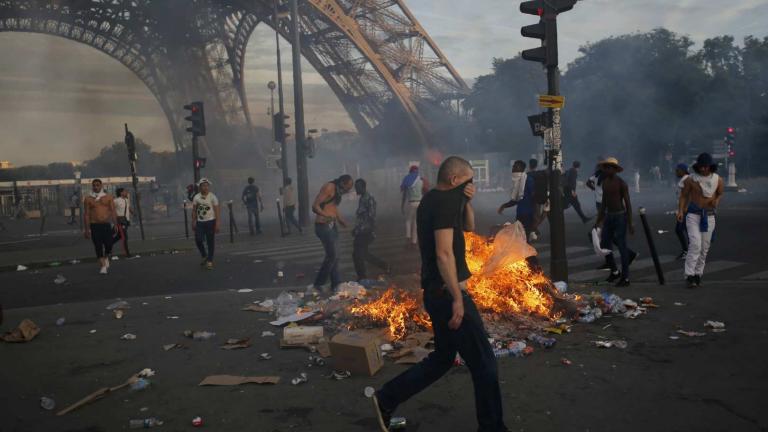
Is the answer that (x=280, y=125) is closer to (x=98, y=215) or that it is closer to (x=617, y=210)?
(x=98, y=215)

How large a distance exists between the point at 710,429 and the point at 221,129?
45.5m

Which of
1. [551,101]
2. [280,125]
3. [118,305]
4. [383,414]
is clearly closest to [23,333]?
[118,305]

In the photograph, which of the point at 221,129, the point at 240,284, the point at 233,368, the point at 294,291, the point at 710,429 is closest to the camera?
the point at 710,429

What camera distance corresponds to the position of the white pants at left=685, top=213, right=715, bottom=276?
7.37m

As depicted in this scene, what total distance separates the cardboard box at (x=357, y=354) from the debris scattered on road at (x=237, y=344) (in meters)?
1.31

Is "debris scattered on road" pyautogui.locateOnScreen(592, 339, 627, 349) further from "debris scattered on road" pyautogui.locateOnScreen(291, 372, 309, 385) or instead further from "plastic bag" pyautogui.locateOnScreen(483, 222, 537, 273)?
"debris scattered on road" pyautogui.locateOnScreen(291, 372, 309, 385)

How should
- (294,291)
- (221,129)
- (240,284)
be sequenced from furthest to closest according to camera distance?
(221,129)
(240,284)
(294,291)

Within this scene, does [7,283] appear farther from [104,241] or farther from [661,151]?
[661,151]

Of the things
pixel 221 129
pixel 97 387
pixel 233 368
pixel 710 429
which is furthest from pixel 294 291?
pixel 221 129

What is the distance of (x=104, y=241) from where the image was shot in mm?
10812

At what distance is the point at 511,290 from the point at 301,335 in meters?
A: 2.22

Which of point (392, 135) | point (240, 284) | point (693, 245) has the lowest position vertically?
point (240, 284)

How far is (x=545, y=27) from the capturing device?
309 inches

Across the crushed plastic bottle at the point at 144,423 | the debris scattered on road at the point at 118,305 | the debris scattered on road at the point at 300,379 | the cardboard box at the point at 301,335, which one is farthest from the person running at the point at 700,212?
the debris scattered on road at the point at 118,305
